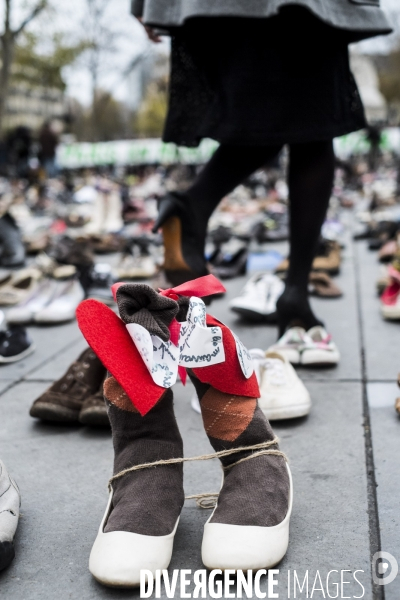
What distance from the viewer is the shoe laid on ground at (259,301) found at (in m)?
2.72

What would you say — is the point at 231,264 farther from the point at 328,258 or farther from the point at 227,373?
the point at 227,373

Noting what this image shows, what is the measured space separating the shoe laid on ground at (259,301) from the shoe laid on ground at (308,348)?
0.46 metres

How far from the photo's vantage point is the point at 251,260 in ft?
14.1

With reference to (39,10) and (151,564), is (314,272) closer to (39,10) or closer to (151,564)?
(151,564)

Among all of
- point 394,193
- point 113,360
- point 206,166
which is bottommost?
point 394,193

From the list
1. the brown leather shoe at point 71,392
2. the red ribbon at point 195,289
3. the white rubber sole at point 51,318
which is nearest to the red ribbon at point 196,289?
the red ribbon at point 195,289

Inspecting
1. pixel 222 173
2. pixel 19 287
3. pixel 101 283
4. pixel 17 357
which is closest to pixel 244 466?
pixel 222 173

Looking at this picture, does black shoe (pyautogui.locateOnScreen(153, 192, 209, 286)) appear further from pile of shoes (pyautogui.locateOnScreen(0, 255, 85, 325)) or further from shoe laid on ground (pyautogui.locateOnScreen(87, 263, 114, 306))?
shoe laid on ground (pyautogui.locateOnScreen(87, 263, 114, 306))

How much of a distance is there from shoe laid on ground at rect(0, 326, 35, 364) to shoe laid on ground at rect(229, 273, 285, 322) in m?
0.85

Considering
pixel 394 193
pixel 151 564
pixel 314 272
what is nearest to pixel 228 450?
pixel 151 564

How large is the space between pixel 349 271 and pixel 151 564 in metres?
3.15

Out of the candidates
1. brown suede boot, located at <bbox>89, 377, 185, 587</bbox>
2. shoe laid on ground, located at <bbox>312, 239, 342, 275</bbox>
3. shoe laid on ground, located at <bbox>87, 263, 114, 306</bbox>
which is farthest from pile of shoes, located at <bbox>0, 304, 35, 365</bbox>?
shoe laid on ground, located at <bbox>312, 239, 342, 275</bbox>

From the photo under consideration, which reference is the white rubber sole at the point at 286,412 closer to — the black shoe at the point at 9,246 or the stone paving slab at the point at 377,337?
the stone paving slab at the point at 377,337

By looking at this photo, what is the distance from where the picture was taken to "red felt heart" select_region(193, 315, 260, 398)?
1.28 meters
